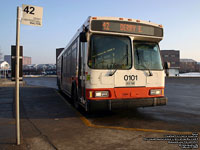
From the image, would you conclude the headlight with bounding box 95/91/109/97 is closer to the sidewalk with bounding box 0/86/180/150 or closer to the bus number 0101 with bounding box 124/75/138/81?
the bus number 0101 with bounding box 124/75/138/81

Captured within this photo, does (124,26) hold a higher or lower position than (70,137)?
higher

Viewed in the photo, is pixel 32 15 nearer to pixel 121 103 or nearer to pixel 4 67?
pixel 121 103

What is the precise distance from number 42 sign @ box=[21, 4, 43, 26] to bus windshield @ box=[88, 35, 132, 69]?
6.70 feet

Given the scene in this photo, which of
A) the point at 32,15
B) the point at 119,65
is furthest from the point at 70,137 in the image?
the point at 32,15

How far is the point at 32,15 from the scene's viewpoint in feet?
14.1

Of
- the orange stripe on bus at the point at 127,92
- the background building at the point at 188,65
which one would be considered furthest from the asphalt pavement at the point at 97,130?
the background building at the point at 188,65

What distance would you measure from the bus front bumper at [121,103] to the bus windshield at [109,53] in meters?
1.09

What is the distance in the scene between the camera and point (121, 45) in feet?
20.7

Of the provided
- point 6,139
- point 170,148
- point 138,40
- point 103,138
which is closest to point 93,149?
point 103,138

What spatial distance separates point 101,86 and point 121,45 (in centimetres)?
153

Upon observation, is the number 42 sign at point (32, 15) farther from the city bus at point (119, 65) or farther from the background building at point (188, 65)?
the background building at point (188, 65)

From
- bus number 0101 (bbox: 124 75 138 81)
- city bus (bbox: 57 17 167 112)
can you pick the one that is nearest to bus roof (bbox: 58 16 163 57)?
city bus (bbox: 57 17 167 112)

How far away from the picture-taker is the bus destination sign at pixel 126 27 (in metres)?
6.11

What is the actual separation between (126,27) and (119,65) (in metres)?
1.35
